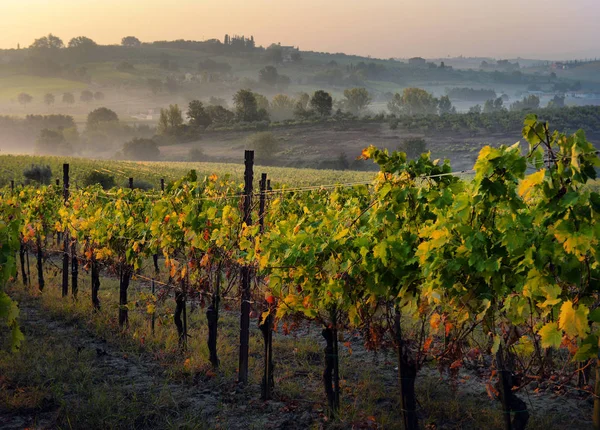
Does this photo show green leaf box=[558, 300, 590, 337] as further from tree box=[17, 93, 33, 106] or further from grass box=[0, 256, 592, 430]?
tree box=[17, 93, 33, 106]

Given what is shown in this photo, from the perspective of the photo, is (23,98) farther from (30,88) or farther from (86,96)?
(86,96)

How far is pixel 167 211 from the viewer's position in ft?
28.7

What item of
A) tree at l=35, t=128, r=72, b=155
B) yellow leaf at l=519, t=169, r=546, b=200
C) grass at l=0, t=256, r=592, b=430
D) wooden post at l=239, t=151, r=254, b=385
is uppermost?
yellow leaf at l=519, t=169, r=546, b=200

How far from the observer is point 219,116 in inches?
4505

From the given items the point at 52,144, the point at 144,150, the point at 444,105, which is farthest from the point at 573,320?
the point at 444,105

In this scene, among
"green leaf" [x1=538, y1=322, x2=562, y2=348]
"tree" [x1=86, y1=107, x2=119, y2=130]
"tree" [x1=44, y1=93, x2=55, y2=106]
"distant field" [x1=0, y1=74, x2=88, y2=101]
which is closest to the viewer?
"green leaf" [x1=538, y1=322, x2=562, y2=348]

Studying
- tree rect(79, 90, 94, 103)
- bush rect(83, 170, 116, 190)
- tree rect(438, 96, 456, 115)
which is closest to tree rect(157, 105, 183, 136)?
tree rect(438, 96, 456, 115)

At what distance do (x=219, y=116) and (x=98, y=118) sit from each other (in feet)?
150

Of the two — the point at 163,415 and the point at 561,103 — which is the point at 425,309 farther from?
the point at 561,103

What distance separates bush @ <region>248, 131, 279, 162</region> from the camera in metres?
89.5

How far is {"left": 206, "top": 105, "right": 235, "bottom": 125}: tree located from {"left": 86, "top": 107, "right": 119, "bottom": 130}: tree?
1550 inches

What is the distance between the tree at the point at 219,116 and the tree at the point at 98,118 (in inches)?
1550

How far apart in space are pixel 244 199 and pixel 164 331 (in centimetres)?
298

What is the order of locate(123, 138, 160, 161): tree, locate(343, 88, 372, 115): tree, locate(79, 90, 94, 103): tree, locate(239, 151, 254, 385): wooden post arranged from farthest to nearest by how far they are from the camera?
locate(79, 90, 94, 103): tree
locate(343, 88, 372, 115): tree
locate(123, 138, 160, 161): tree
locate(239, 151, 254, 385): wooden post
